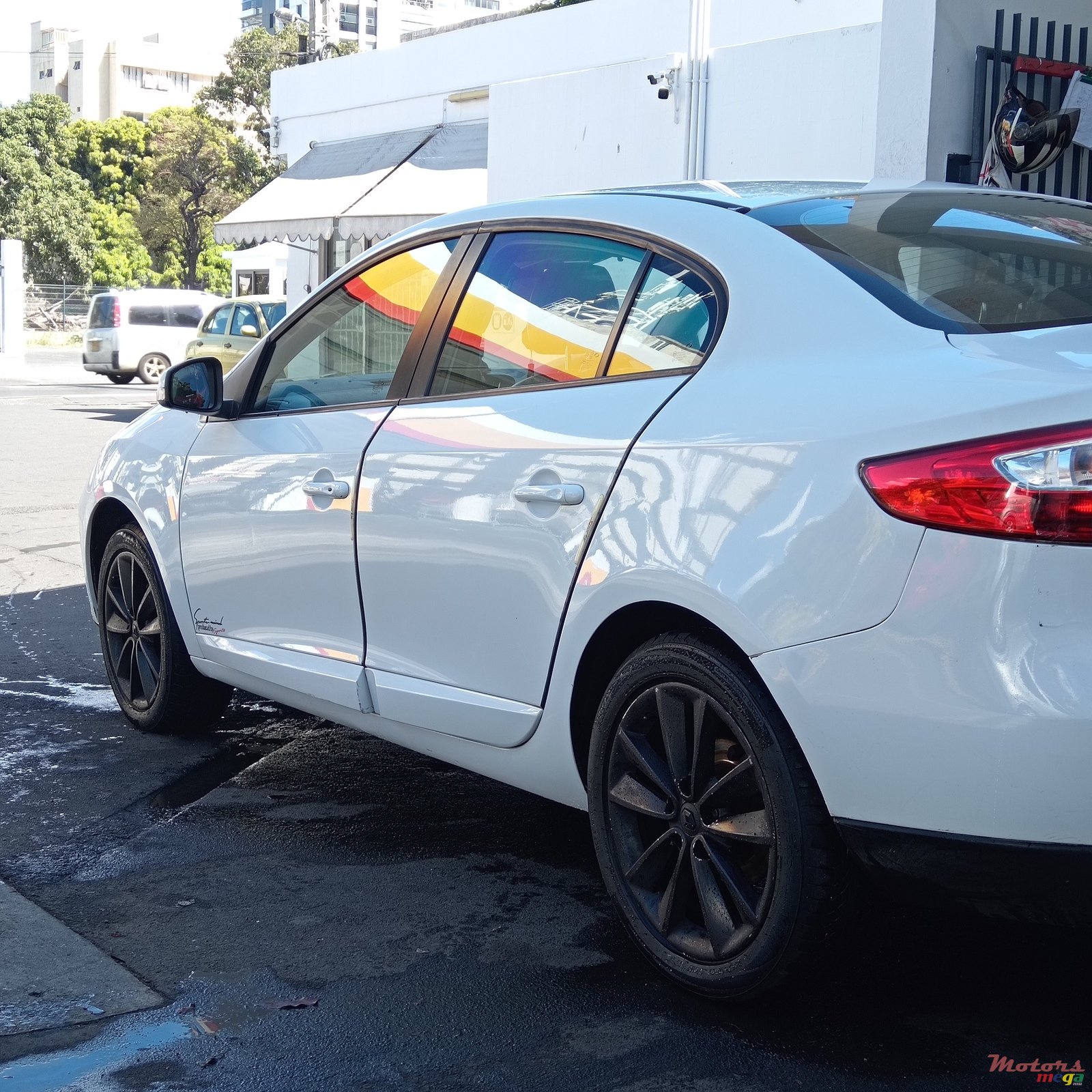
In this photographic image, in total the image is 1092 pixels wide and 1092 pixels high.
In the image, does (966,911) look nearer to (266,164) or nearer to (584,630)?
(584,630)

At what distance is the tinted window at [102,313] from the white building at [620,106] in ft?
14.9

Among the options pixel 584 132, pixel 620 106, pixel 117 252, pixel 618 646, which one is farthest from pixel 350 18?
pixel 618 646

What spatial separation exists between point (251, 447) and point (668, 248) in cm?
161

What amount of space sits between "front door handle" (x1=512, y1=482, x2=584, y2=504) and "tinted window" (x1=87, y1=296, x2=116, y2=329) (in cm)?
2846

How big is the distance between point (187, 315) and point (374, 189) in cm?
971

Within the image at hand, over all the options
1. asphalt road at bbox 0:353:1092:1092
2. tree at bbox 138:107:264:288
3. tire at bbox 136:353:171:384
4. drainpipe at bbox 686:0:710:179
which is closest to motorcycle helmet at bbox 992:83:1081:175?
asphalt road at bbox 0:353:1092:1092

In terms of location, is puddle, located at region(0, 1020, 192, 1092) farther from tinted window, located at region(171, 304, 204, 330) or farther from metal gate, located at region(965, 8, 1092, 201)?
tinted window, located at region(171, 304, 204, 330)

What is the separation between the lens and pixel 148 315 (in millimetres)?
30594

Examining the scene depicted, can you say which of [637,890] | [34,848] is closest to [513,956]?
[637,890]

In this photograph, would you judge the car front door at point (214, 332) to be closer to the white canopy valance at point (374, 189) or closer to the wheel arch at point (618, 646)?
the white canopy valance at point (374, 189)

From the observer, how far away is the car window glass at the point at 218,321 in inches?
906

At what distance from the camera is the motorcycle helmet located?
886 centimetres

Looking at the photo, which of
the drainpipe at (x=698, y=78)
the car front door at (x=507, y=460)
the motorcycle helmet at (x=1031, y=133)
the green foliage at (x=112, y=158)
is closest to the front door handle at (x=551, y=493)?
the car front door at (x=507, y=460)

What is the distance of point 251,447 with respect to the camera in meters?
4.42
